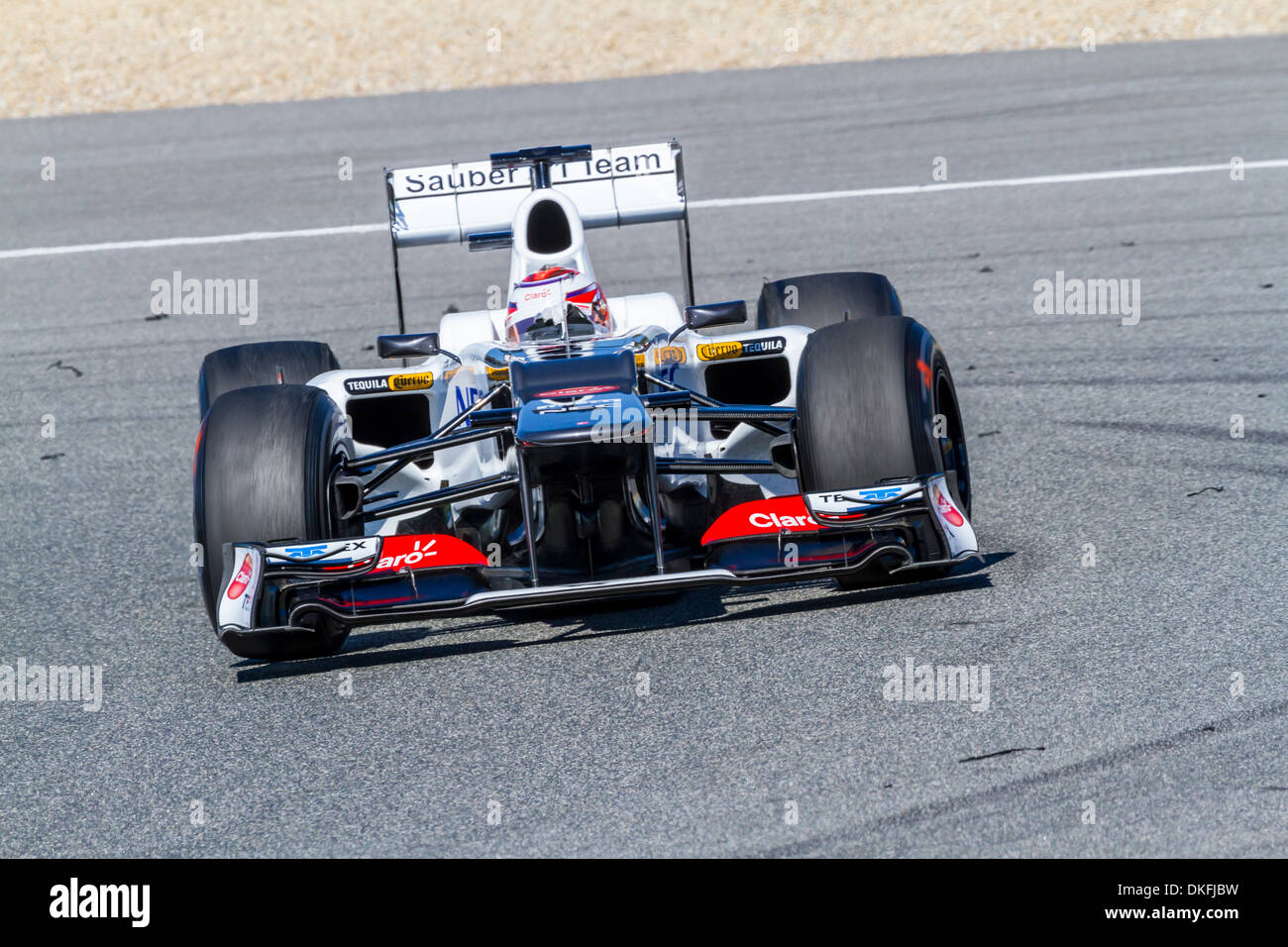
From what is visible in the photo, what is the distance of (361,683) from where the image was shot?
17.2 feet

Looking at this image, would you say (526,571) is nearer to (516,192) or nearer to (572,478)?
(572,478)

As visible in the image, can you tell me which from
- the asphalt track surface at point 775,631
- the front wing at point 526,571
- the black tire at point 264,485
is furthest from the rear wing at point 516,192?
the front wing at point 526,571

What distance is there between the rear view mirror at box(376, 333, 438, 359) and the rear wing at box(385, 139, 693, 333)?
83cm

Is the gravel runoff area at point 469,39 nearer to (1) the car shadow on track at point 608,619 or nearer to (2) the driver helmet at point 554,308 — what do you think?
(2) the driver helmet at point 554,308

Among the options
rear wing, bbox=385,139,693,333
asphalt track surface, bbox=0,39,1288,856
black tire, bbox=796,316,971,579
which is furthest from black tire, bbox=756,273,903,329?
black tire, bbox=796,316,971,579

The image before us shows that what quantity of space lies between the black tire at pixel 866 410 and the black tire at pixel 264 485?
1.60 metres

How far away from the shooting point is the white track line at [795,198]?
46.2ft

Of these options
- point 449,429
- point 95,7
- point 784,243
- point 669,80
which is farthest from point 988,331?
point 95,7

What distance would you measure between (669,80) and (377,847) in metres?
18.2

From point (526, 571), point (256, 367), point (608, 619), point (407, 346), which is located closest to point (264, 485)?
point (526, 571)

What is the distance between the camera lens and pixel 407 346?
22.2ft

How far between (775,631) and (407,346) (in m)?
2.20
